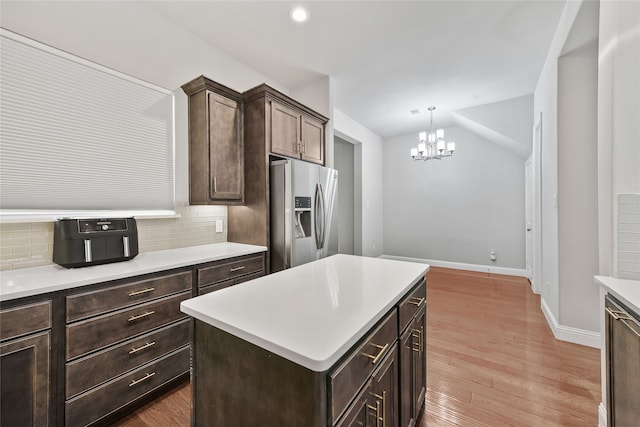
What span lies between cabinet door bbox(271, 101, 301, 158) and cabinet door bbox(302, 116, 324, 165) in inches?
4.6

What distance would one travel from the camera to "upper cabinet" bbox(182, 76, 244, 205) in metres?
2.48

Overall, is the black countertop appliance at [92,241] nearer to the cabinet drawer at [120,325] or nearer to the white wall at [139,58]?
the white wall at [139,58]

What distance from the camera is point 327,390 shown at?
2.31 feet

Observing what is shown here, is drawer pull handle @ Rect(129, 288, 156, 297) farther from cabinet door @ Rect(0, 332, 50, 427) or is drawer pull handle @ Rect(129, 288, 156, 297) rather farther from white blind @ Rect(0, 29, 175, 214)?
white blind @ Rect(0, 29, 175, 214)

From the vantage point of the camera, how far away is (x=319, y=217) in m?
3.00

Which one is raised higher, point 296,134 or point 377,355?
point 296,134

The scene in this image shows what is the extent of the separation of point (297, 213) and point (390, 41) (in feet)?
6.84

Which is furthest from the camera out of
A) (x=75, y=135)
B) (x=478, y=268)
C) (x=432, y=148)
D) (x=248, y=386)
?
(x=478, y=268)

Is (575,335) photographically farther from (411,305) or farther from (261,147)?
(261,147)

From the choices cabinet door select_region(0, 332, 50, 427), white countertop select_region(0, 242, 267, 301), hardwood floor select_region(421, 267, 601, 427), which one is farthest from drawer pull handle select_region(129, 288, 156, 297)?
hardwood floor select_region(421, 267, 601, 427)

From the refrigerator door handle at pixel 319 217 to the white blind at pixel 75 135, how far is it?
4.96 feet

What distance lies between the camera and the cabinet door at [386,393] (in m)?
0.95

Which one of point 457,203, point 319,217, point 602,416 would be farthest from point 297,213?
point 457,203

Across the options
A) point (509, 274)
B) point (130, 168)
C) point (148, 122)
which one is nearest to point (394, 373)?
point (130, 168)
